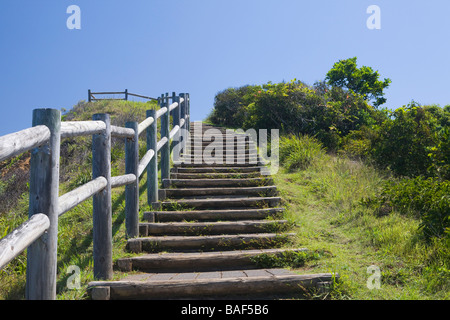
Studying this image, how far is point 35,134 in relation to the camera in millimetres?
2424

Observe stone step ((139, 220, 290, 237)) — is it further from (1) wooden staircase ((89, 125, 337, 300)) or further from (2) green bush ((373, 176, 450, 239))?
(2) green bush ((373, 176, 450, 239))

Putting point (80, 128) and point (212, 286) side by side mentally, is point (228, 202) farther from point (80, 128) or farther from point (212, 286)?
point (80, 128)

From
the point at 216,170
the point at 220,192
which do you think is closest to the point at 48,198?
the point at 220,192

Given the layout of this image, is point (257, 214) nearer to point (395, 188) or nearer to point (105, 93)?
point (395, 188)

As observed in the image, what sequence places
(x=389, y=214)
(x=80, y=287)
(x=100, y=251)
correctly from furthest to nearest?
(x=389, y=214) → (x=100, y=251) → (x=80, y=287)

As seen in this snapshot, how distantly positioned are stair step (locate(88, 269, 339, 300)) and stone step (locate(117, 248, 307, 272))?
2.07 feet

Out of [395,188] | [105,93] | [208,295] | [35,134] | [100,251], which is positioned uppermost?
[105,93]

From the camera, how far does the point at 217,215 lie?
5832 millimetres

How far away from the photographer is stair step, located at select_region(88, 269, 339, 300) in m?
3.69

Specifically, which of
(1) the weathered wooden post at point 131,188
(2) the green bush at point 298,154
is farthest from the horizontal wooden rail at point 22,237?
(2) the green bush at point 298,154

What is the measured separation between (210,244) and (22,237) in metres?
3.05

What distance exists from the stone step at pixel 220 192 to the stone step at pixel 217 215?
32.6 inches
